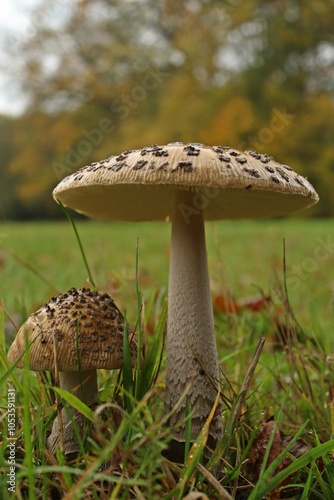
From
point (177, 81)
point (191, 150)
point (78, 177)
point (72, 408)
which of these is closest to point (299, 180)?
point (191, 150)

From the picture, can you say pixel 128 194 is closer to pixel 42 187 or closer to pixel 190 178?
pixel 190 178

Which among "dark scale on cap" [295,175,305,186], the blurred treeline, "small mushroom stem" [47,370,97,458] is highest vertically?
the blurred treeline

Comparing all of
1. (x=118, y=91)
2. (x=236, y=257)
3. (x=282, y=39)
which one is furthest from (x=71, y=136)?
(x=236, y=257)

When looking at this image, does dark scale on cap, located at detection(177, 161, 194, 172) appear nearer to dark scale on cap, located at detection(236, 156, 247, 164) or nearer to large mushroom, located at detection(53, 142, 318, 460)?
large mushroom, located at detection(53, 142, 318, 460)

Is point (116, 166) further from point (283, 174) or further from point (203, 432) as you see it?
point (203, 432)

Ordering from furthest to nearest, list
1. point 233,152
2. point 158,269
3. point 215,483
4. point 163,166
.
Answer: point 158,269, point 233,152, point 163,166, point 215,483

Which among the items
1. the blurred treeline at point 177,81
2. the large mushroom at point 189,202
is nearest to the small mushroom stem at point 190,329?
the large mushroom at point 189,202

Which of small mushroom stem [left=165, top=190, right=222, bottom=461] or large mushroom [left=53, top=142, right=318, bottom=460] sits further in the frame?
small mushroom stem [left=165, top=190, right=222, bottom=461]

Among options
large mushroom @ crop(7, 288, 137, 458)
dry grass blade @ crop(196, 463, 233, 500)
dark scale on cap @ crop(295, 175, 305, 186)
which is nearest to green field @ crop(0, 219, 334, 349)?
large mushroom @ crop(7, 288, 137, 458)
